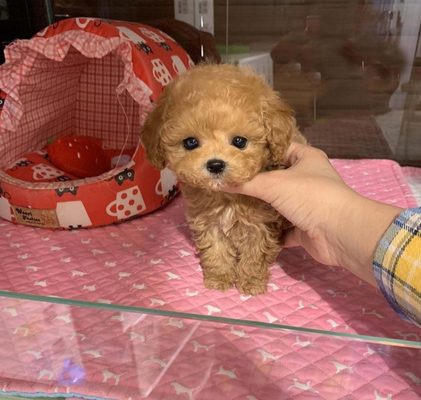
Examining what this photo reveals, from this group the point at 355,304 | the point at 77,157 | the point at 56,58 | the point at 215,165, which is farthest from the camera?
the point at 77,157

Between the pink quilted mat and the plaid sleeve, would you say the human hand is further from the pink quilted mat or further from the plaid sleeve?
the pink quilted mat

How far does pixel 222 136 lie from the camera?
1.34 metres

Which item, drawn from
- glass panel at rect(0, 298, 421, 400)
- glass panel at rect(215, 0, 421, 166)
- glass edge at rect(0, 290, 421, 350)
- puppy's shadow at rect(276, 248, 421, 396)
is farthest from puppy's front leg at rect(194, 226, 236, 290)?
glass panel at rect(215, 0, 421, 166)

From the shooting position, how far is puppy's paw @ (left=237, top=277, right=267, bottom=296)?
1.70m

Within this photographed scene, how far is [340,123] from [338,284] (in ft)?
4.82

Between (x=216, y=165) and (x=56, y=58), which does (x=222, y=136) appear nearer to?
(x=216, y=165)

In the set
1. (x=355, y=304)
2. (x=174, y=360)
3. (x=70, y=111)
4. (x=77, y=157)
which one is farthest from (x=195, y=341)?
(x=70, y=111)

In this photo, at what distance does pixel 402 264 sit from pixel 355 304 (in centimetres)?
71

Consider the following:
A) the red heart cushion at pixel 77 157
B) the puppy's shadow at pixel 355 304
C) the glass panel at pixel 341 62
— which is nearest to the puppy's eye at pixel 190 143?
the puppy's shadow at pixel 355 304

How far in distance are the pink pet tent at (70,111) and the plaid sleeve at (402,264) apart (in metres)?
1.29

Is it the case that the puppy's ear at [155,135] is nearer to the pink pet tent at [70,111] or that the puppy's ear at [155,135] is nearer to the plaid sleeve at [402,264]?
the pink pet tent at [70,111]

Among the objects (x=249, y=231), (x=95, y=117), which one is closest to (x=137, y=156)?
(x=249, y=231)

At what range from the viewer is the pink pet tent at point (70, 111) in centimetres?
207

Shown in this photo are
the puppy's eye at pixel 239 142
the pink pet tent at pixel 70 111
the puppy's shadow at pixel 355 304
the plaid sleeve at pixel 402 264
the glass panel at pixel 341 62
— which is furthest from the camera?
the glass panel at pixel 341 62
